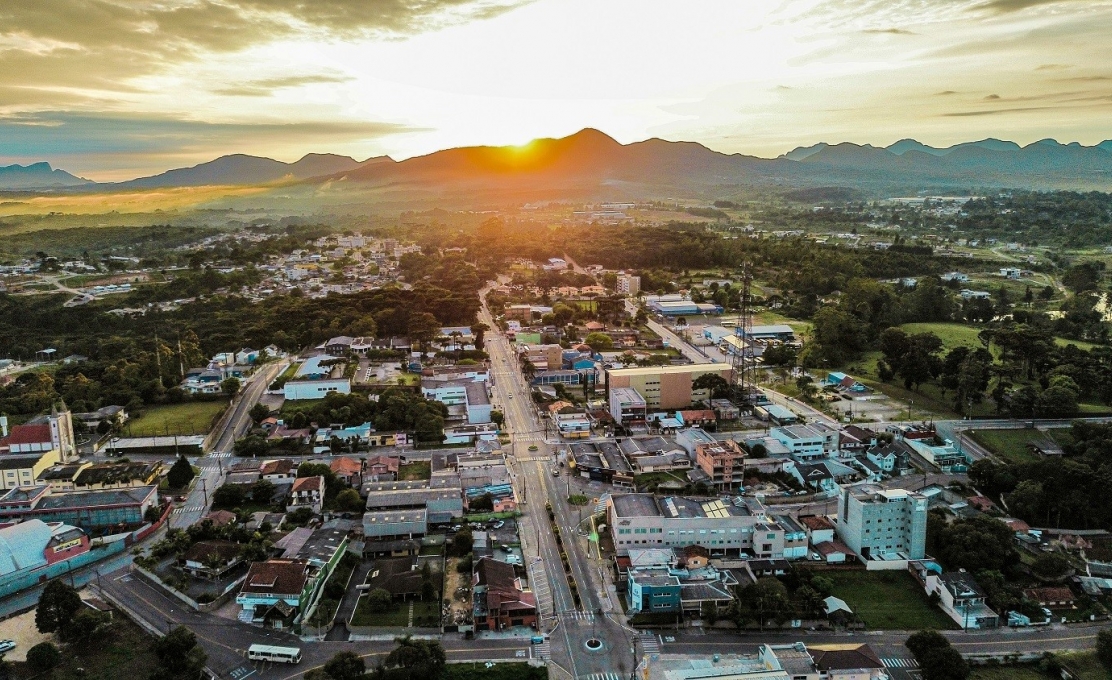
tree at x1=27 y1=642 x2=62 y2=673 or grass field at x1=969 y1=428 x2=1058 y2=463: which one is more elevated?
tree at x1=27 y1=642 x2=62 y2=673

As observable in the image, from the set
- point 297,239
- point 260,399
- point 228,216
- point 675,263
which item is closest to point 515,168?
point 228,216

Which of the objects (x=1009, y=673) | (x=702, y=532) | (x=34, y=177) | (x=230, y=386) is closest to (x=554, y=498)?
(x=702, y=532)

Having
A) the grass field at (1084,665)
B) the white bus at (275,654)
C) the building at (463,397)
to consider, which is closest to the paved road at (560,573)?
the building at (463,397)

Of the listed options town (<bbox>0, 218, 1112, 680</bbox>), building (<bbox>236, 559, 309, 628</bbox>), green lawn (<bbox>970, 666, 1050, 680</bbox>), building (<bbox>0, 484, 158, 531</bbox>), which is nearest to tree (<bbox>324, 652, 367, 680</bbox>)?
town (<bbox>0, 218, 1112, 680</bbox>)

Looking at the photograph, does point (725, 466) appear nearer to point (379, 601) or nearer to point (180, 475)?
point (379, 601)

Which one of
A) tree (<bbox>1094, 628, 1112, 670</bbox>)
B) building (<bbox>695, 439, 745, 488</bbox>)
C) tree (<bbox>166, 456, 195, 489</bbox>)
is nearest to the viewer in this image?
tree (<bbox>1094, 628, 1112, 670</bbox>)

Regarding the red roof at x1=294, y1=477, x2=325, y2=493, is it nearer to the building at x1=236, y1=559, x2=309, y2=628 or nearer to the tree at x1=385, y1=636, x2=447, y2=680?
the building at x1=236, y1=559, x2=309, y2=628

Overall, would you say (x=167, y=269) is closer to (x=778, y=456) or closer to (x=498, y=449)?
(x=498, y=449)
